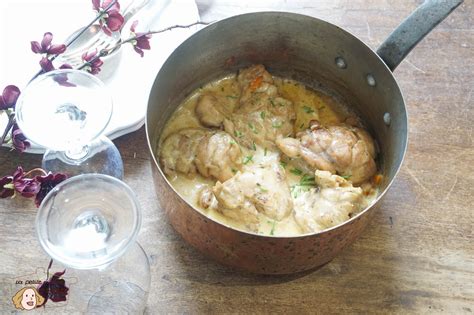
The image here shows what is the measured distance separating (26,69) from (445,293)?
99cm

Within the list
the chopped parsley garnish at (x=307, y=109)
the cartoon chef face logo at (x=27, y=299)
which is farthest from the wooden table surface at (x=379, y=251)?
the chopped parsley garnish at (x=307, y=109)

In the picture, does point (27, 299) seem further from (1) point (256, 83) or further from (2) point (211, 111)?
(1) point (256, 83)

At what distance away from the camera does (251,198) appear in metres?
1.20

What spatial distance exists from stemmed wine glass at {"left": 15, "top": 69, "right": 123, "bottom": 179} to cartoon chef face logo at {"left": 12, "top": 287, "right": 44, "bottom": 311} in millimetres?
269

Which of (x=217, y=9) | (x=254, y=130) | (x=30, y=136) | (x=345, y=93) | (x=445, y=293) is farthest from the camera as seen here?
(x=217, y=9)

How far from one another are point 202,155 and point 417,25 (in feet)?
1.58

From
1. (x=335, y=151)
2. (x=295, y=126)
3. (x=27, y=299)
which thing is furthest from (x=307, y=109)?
(x=27, y=299)

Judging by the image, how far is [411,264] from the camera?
4.11ft

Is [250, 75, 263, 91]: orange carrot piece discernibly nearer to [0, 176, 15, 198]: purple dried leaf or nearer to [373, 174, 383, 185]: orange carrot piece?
[373, 174, 383, 185]: orange carrot piece

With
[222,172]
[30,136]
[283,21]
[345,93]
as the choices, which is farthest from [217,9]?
[30,136]

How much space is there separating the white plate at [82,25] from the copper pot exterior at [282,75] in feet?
0.32

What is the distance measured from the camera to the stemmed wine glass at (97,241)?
3.42 ft

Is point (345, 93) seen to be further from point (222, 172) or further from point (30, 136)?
point (30, 136)

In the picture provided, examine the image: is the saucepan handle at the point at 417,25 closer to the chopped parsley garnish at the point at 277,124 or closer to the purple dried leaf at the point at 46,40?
the chopped parsley garnish at the point at 277,124
